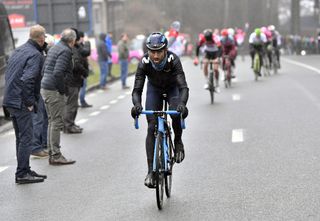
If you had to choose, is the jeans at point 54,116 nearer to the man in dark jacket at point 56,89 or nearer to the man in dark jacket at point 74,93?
the man in dark jacket at point 56,89

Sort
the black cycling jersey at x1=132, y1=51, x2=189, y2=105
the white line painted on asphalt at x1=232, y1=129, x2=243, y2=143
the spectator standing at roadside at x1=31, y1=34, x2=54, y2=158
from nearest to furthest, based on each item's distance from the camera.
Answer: the black cycling jersey at x1=132, y1=51, x2=189, y2=105
the spectator standing at roadside at x1=31, y1=34, x2=54, y2=158
the white line painted on asphalt at x1=232, y1=129, x2=243, y2=143

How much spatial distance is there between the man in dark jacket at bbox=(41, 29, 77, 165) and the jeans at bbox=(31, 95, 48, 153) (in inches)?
29.2

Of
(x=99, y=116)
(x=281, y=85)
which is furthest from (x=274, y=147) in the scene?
(x=281, y=85)

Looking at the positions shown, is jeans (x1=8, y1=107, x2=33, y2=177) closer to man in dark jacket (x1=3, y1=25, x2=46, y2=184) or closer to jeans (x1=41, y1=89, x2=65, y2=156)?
man in dark jacket (x1=3, y1=25, x2=46, y2=184)

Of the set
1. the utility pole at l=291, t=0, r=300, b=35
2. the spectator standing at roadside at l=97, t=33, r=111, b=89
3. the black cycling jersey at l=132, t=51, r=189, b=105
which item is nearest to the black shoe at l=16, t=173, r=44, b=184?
the black cycling jersey at l=132, t=51, r=189, b=105

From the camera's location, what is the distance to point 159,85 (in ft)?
26.3

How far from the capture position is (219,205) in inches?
297

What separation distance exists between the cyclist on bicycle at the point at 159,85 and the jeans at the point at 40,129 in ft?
12.5

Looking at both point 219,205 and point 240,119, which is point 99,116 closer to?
point 240,119

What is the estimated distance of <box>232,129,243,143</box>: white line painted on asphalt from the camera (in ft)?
39.9

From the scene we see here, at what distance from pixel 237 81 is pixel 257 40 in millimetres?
2107

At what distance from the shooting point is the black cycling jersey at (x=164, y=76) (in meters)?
7.77

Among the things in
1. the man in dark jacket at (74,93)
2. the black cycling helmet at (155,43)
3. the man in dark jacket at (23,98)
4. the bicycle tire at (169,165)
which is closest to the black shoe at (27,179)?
the man in dark jacket at (23,98)

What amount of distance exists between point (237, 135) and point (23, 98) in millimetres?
4478
